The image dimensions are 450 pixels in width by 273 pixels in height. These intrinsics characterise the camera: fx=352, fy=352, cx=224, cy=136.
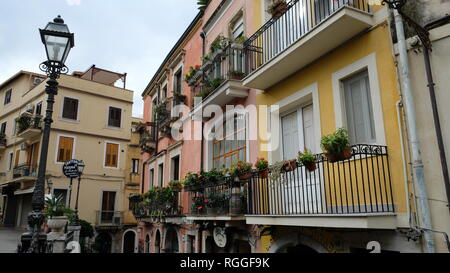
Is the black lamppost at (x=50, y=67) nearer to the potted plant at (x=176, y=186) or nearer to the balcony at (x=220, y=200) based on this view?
the balcony at (x=220, y=200)

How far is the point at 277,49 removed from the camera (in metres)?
8.39

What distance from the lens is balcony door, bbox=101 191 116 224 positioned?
1133 inches

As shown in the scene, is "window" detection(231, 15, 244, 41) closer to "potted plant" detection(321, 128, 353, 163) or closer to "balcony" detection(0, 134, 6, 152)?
"potted plant" detection(321, 128, 353, 163)

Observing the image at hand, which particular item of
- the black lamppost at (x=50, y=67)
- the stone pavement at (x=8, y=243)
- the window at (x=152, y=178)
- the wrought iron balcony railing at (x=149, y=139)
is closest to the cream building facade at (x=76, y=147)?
the stone pavement at (x=8, y=243)

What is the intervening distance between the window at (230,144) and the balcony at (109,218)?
2012cm

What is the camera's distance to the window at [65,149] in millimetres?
A: 27047

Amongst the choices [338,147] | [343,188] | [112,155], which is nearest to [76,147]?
[112,155]

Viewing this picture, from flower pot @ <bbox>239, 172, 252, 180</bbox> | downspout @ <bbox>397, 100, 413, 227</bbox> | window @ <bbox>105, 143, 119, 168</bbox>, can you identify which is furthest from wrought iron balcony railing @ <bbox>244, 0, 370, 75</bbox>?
window @ <bbox>105, 143, 119, 168</bbox>

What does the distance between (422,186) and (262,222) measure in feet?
11.0

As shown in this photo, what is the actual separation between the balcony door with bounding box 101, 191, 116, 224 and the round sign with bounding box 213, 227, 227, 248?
21542 mm

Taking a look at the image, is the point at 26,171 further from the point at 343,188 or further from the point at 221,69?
the point at 343,188

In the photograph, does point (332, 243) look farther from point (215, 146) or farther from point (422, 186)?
point (215, 146)

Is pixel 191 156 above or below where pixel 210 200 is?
above
